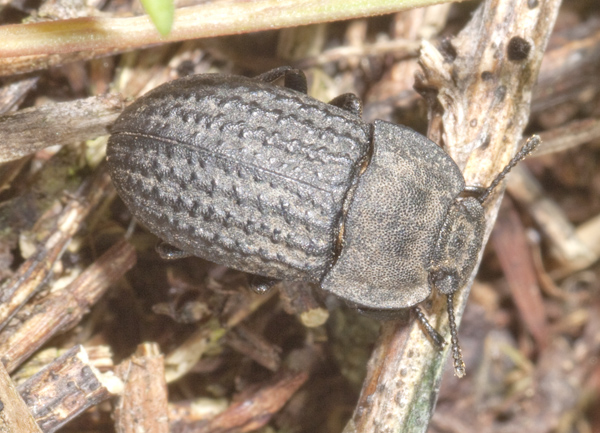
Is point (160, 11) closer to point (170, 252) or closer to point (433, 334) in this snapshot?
point (170, 252)

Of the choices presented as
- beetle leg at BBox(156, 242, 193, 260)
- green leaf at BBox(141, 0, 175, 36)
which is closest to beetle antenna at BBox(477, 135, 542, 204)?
beetle leg at BBox(156, 242, 193, 260)

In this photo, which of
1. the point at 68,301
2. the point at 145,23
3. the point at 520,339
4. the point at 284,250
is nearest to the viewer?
the point at 145,23

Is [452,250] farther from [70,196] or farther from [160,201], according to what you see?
[70,196]

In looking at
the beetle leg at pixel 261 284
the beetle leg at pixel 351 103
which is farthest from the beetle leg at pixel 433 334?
the beetle leg at pixel 351 103

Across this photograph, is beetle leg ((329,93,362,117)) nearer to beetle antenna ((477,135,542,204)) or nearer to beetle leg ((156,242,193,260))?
beetle antenna ((477,135,542,204))

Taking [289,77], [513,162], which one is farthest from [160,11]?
[513,162]

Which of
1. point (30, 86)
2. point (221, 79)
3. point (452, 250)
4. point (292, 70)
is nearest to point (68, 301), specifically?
point (30, 86)
